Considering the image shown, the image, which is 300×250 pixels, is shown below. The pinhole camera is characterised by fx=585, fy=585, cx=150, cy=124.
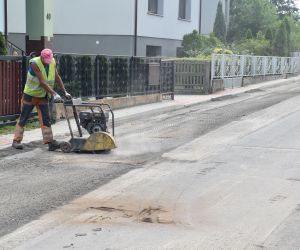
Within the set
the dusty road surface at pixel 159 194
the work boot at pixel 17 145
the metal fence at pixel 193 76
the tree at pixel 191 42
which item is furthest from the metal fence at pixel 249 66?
the work boot at pixel 17 145

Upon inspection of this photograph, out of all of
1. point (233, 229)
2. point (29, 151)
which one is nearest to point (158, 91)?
point (29, 151)

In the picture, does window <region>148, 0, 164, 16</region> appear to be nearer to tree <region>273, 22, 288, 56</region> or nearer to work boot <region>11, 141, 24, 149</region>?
tree <region>273, 22, 288, 56</region>

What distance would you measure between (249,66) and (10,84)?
20.2m

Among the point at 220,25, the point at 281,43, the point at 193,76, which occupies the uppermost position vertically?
A: the point at 220,25

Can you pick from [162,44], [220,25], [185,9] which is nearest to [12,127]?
[162,44]

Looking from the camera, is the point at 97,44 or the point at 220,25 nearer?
the point at 97,44

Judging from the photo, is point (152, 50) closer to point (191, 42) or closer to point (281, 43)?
point (191, 42)

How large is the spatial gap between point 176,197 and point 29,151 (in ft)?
12.9

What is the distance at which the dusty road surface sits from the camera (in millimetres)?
5402

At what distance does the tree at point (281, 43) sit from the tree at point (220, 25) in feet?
18.4

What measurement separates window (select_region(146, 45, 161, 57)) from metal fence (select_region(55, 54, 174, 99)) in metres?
9.81

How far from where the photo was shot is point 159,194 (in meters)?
6.98

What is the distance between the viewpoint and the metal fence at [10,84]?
11938mm

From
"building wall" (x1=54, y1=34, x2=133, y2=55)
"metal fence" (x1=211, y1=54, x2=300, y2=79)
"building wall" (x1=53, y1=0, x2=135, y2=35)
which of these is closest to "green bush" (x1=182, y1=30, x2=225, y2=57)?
"metal fence" (x1=211, y1=54, x2=300, y2=79)
